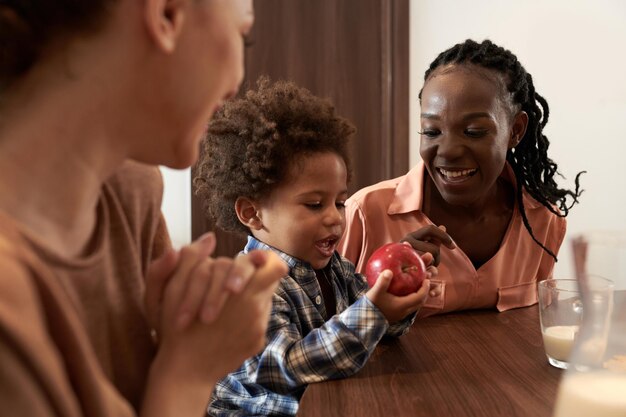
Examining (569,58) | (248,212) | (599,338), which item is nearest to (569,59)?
(569,58)

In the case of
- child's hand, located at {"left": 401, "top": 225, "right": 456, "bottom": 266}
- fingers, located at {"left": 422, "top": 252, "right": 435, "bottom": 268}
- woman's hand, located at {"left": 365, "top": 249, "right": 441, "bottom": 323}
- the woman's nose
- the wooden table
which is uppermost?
the woman's nose

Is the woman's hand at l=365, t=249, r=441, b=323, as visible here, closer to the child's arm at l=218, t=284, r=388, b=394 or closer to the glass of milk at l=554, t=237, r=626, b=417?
the child's arm at l=218, t=284, r=388, b=394

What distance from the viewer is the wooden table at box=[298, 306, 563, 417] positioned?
2.86 feet

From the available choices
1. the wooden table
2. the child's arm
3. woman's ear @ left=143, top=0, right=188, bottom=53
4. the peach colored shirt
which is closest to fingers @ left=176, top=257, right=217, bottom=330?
woman's ear @ left=143, top=0, right=188, bottom=53

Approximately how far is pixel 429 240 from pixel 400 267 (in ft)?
0.92

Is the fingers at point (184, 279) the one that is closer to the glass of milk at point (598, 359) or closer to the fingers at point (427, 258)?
the glass of milk at point (598, 359)

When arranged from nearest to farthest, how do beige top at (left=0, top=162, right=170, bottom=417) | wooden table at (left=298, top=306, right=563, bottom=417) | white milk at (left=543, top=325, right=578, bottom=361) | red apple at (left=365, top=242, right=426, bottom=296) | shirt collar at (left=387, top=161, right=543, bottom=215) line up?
1. beige top at (left=0, top=162, right=170, bottom=417)
2. wooden table at (left=298, top=306, right=563, bottom=417)
3. white milk at (left=543, top=325, right=578, bottom=361)
4. red apple at (left=365, top=242, right=426, bottom=296)
5. shirt collar at (left=387, top=161, right=543, bottom=215)

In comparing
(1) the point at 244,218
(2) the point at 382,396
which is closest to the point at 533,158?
(1) the point at 244,218

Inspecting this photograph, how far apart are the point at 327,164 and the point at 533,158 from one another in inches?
28.7

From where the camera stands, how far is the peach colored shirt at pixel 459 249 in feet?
5.00

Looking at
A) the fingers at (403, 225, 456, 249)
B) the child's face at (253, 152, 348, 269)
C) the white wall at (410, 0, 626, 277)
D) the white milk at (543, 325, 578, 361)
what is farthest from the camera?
the white wall at (410, 0, 626, 277)

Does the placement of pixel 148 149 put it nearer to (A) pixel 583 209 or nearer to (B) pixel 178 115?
(B) pixel 178 115

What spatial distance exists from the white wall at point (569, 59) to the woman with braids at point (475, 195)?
117cm

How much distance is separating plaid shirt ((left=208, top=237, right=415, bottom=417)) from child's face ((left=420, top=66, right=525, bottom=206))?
1.43 ft
